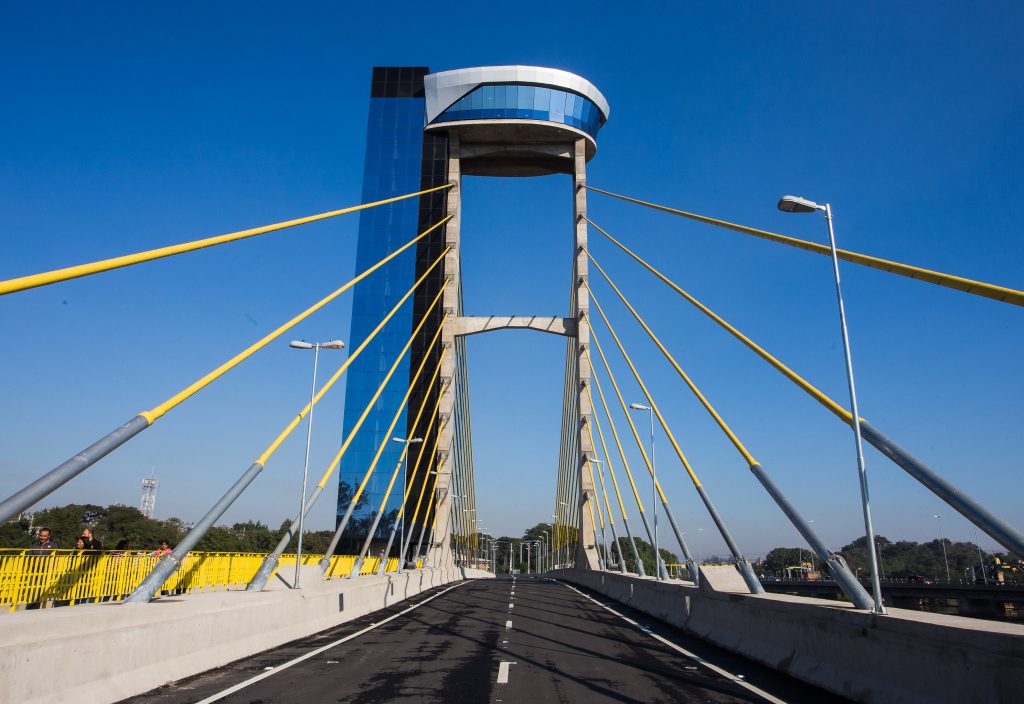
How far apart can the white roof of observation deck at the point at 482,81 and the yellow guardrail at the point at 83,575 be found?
30807mm

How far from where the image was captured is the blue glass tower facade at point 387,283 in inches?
2048

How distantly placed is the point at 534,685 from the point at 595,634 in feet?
22.8

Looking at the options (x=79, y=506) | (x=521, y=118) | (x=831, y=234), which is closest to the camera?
(x=831, y=234)

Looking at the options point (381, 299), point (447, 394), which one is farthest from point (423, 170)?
point (447, 394)

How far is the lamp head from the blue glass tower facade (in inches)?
1570

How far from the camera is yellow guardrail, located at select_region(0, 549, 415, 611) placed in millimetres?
12922

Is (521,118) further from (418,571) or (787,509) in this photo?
(787,509)

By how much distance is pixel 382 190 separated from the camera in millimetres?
55312

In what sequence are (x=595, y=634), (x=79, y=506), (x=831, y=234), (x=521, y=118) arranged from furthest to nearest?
(x=79, y=506), (x=521, y=118), (x=595, y=634), (x=831, y=234)

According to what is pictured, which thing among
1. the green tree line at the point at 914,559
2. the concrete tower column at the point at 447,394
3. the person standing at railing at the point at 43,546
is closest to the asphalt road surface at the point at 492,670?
the person standing at railing at the point at 43,546

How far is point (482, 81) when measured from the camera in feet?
143

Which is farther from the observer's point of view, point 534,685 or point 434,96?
point 434,96

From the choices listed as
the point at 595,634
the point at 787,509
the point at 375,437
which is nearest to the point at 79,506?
the point at 375,437

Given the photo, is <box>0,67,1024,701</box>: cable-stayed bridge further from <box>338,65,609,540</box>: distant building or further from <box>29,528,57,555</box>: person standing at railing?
<box>338,65,609,540</box>: distant building
